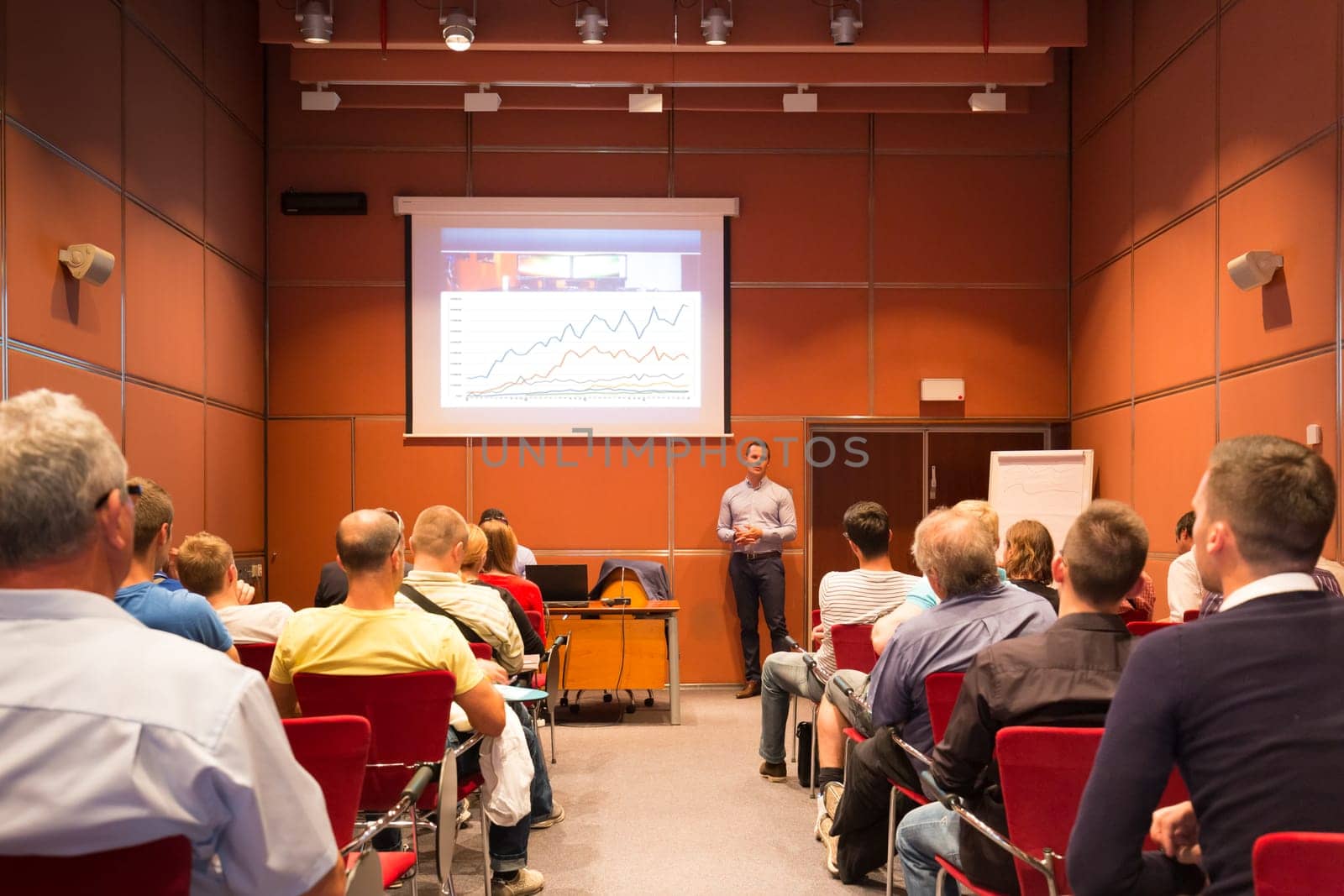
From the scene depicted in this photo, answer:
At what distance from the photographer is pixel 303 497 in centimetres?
833

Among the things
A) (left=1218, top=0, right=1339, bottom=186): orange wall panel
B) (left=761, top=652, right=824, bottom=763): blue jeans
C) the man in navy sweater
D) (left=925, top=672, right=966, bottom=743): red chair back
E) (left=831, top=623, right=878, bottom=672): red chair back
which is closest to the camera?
the man in navy sweater

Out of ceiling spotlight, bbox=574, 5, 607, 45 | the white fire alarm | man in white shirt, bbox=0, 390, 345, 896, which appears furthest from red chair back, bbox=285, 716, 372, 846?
the white fire alarm

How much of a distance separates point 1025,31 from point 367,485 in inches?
227

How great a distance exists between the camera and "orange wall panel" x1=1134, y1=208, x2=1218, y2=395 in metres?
6.38

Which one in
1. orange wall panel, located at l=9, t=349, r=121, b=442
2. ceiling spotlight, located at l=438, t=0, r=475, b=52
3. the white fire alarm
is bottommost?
orange wall panel, located at l=9, t=349, r=121, b=442

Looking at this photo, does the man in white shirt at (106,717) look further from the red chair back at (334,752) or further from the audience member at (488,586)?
the audience member at (488,586)

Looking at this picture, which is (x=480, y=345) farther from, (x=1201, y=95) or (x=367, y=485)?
(x=1201, y=95)

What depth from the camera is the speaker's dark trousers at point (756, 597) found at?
8.06 meters

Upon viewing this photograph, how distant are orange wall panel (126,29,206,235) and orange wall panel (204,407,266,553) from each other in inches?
53.6

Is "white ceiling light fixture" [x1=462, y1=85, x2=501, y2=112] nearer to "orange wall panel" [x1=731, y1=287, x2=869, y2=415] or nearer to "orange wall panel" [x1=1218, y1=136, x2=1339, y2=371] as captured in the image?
"orange wall panel" [x1=731, y1=287, x2=869, y2=415]

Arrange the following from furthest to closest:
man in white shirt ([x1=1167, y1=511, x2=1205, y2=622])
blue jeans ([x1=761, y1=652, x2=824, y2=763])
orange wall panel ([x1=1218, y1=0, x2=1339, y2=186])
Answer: man in white shirt ([x1=1167, y1=511, x2=1205, y2=622]), orange wall panel ([x1=1218, y1=0, x2=1339, y2=186]), blue jeans ([x1=761, y1=652, x2=824, y2=763])

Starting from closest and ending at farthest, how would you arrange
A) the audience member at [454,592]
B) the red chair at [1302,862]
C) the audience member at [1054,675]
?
the red chair at [1302,862] < the audience member at [1054,675] < the audience member at [454,592]

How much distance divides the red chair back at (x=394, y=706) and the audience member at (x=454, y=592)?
0.97m

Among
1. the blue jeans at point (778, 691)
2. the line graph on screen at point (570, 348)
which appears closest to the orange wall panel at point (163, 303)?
the line graph on screen at point (570, 348)
